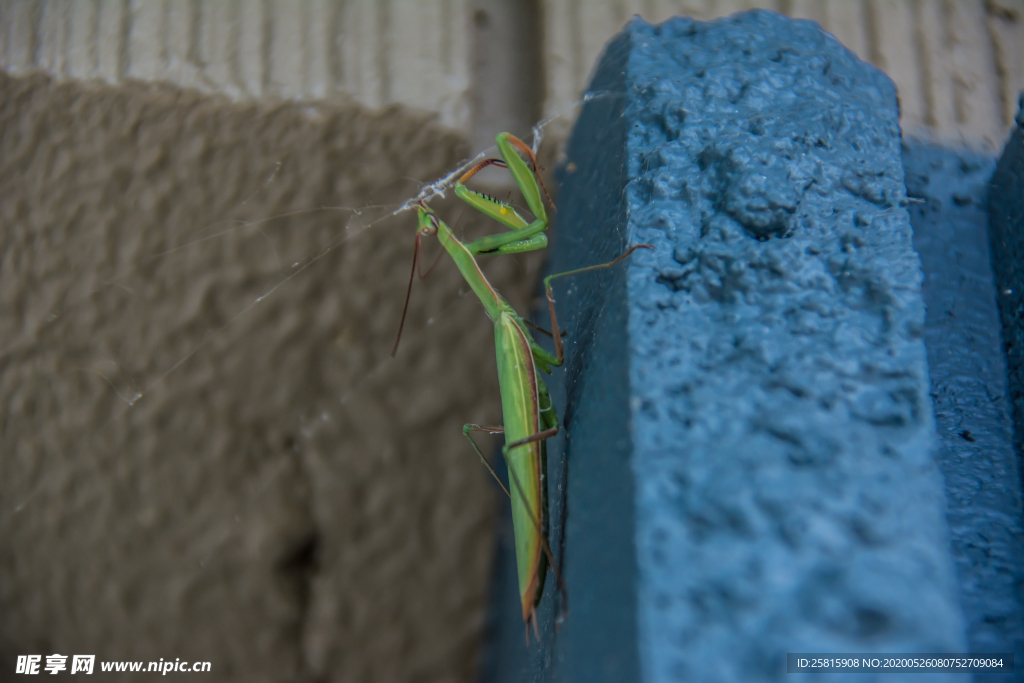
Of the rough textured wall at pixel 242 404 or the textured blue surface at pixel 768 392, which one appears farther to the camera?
the rough textured wall at pixel 242 404

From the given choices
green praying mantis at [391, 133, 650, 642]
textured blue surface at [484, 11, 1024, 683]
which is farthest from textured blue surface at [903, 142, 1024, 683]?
green praying mantis at [391, 133, 650, 642]

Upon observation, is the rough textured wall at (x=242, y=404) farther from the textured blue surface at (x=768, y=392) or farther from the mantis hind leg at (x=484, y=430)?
the textured blue surface at (x=768, y=392)

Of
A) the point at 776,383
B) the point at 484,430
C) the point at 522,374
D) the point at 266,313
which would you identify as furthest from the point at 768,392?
the point at 266,313

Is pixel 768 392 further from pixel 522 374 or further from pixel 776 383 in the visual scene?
pixel 522 374

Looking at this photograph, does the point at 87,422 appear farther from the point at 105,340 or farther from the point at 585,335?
the point at 585,335

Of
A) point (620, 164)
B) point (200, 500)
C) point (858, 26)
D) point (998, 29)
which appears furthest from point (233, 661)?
point (998, 29)

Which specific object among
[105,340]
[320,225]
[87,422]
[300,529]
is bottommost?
[300,529]

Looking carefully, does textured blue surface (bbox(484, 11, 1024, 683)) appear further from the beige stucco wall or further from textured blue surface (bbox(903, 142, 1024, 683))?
the beige stucco wall

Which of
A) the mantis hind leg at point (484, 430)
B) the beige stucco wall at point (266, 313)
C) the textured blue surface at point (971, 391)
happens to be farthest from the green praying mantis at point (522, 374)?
the textured blue surface at point (971, 391)
